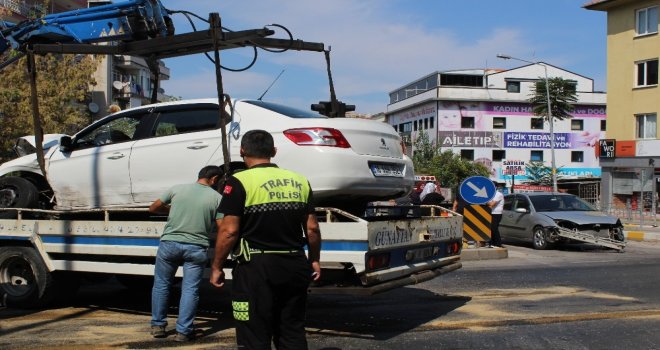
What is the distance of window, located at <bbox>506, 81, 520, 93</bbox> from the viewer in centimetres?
6888

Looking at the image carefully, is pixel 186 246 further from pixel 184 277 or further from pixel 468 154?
pixel 468 154

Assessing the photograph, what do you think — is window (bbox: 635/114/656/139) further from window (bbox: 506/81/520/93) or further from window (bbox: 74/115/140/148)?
window (bbox: 506/81/520/93)

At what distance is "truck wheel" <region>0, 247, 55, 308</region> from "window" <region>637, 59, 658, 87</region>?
34.1 metres

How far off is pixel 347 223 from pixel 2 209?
13.5 ft

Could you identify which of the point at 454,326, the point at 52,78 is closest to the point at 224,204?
the point at 454,326

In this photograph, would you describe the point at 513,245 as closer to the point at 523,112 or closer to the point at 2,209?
the point at 2,209

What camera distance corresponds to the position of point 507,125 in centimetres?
6725

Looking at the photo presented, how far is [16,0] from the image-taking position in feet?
89.3

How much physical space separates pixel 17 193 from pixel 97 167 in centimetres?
99

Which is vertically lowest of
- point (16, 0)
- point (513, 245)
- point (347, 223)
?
point (513, 245)

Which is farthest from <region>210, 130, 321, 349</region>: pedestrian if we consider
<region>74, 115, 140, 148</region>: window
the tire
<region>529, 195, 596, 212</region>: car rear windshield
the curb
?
<region>529, 195, 596, 212</region>: car rear windshield

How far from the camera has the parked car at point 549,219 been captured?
50.0 feet

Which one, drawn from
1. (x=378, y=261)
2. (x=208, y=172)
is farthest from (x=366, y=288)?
(x=208, y=172)

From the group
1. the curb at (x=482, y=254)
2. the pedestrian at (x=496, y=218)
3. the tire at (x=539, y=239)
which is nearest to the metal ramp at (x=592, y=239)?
the tire at (x=539, y=239)
